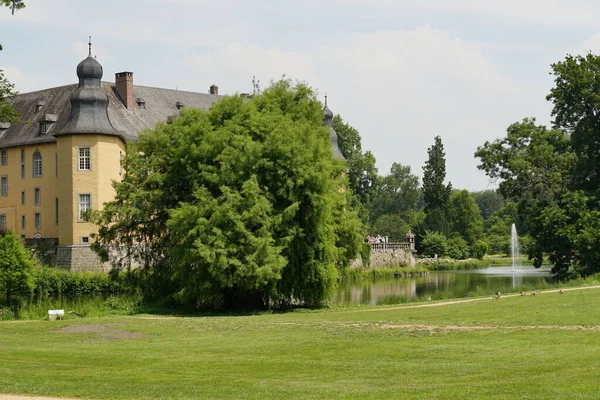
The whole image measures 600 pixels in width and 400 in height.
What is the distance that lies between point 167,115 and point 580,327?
2119 inches

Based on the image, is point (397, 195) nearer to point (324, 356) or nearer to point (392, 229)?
point (392, 229)

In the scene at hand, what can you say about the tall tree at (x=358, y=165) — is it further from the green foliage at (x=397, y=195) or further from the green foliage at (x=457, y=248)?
the green foliage at (x=397, y=195)

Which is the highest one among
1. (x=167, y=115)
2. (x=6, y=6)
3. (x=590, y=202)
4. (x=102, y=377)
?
(x=167, y=115)

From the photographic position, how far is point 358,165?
92188 mm

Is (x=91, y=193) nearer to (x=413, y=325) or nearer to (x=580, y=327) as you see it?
(x=413, y=325)

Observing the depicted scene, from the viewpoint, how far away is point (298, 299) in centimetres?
3916

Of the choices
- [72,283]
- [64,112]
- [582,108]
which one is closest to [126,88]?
[64,112]

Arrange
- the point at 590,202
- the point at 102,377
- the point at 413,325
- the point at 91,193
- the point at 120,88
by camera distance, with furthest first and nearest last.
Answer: the point at 120,88 → the point at 91,193 → the point at 590,202 → the point at 413,325 → the point at 102,377

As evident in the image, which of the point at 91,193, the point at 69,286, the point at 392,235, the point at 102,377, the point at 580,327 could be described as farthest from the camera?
the point at 392,235

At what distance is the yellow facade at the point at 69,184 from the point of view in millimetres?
60438

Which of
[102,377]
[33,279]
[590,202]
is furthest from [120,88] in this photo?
[102,377]

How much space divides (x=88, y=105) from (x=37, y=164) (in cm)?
761

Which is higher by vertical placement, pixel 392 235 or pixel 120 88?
pixel 120 88

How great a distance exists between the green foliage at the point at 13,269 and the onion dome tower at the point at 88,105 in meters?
15.1
